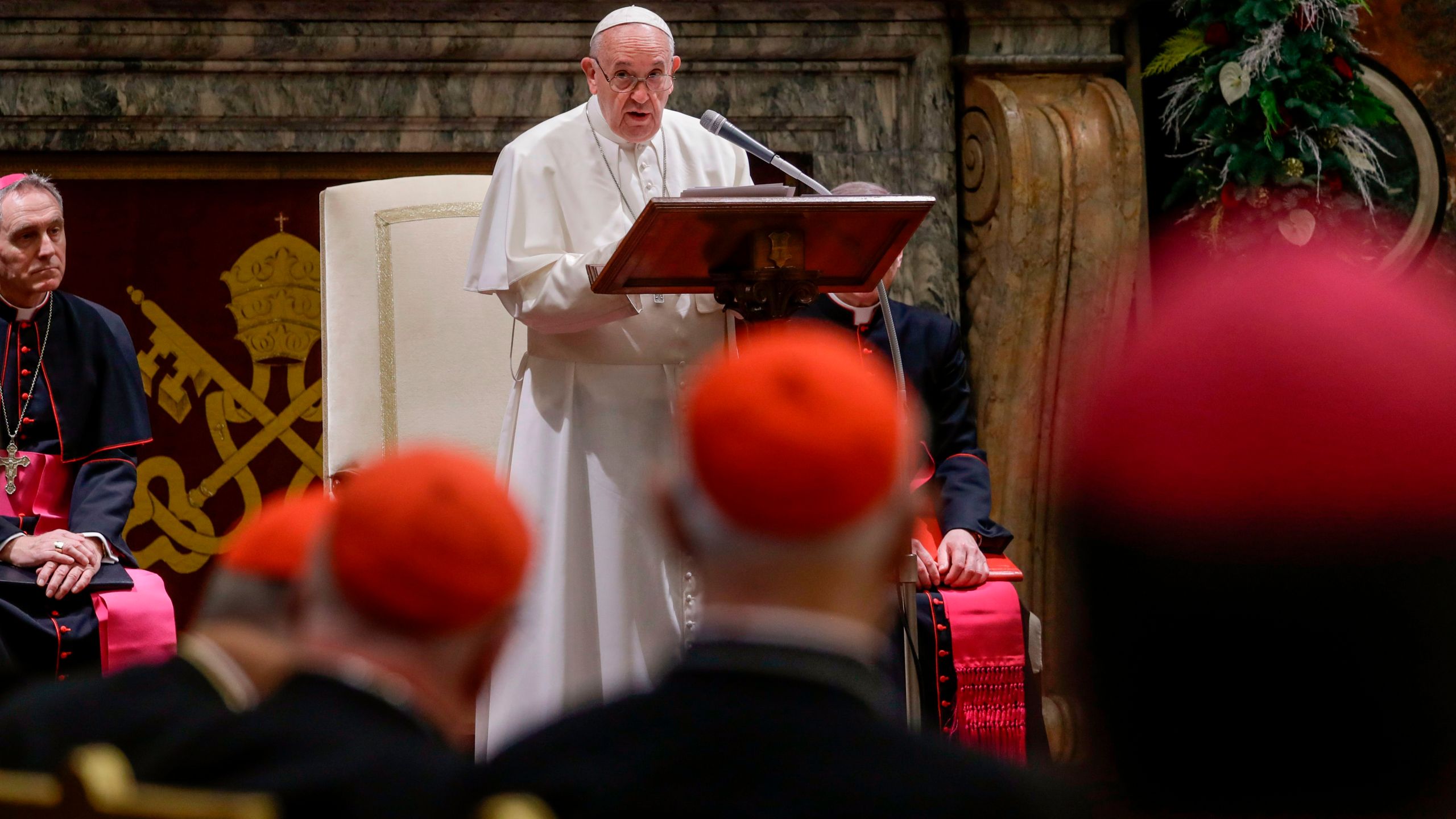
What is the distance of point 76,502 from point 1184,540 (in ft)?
14.2

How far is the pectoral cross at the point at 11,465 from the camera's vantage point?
4746mm

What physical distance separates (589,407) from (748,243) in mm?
769

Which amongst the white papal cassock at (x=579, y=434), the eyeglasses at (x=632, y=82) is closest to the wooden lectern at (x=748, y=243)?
the white papal cassock at (x=579, y=434)

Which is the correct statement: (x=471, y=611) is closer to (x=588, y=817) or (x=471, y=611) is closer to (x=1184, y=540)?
(x=588, y=817)

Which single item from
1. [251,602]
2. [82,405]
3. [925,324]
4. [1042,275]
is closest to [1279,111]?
[1042,275]

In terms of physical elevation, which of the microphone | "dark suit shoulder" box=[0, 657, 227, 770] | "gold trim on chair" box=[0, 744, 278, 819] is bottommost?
"gold trim on chair" box=[0, 744, 278, 819]

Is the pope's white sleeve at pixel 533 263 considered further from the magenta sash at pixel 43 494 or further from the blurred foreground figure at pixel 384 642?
the blurred foreground figure at pixel 384 642

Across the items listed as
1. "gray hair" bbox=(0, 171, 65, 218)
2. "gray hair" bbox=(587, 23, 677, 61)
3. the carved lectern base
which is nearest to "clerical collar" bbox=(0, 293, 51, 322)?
"gray hair" bbox=(0, 171, 65, 218)

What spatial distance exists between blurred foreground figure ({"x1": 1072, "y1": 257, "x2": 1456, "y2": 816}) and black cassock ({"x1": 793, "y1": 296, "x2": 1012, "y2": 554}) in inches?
157

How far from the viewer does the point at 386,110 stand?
609 centimetres

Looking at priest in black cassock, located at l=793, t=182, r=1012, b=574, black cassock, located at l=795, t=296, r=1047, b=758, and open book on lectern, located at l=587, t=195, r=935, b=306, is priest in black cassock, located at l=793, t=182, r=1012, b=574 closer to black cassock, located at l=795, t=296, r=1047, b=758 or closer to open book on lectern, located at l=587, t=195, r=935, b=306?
black cassock, located at l=795, t=296, r=1047, b=758

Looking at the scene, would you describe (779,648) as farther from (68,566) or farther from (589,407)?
(68,566)

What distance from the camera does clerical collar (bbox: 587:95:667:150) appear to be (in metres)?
4.26

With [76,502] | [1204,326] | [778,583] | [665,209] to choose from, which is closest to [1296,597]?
[1204,326]
